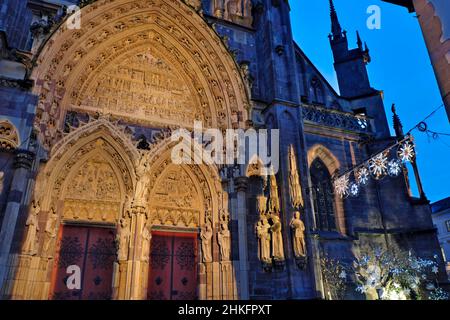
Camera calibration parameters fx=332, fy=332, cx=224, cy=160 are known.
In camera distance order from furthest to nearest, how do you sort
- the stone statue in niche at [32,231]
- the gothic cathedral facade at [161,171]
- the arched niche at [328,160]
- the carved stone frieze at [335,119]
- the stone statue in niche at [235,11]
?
the stone statue in niche at [235,11] → the carved stone frieze at [335,119] → the arched niche at [328,160] → the gothic cathedral facade at [161,171] → the stone statue in niche at [32,231]

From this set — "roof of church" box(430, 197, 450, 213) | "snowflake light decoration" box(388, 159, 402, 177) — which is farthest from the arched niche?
"roof of church" box(430, 197, 450, 213)

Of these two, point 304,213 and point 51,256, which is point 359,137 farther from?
point 51,256

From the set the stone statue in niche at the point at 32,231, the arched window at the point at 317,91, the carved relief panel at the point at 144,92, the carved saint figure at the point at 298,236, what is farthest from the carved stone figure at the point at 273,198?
the stone statue in niche at the point at 32,231

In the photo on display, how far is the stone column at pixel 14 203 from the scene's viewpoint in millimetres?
6631

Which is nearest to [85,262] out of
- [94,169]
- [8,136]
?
[94,169]

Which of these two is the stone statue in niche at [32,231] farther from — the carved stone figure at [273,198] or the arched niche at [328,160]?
the arched niche at [328,160]

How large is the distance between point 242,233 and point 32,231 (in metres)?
4.98

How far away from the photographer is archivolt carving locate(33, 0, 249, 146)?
9094 millimetres

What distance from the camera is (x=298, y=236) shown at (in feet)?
28.5

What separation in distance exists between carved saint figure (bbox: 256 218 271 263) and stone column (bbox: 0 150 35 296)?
18.4 ft

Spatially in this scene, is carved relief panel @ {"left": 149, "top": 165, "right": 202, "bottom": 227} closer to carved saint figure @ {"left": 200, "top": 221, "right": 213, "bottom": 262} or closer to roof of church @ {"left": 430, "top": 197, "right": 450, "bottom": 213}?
carved saint figure @ {"left": 200, "top": 221, "right": 213, "bottom": 262}

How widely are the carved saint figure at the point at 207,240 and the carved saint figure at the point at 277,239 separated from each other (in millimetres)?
1736
